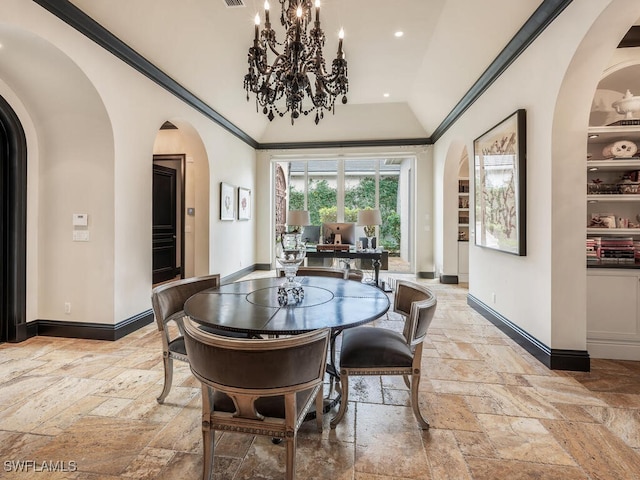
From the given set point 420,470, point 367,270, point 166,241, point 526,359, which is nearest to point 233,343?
point 420,470

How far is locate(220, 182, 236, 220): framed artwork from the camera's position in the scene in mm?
5668

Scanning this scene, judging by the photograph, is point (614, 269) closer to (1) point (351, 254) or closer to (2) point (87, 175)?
(1) point (351, 254)

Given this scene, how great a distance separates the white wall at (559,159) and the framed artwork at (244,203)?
4.99 m

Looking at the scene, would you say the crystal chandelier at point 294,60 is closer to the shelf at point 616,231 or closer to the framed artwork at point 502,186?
the framed artwork at point 502,186

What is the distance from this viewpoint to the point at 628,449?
1.74 m

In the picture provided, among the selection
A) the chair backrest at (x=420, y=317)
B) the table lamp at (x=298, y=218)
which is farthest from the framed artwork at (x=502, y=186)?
the table lamp at (x=298, y=218)

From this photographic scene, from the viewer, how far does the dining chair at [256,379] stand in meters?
1.19

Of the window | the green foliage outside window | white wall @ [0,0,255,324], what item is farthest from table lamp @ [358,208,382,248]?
white wall @ [0,0,255,324]

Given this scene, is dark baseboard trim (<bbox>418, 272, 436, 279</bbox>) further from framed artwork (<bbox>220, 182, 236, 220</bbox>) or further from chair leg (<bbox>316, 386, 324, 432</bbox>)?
chair leg (<bbox>316, 386, 324, 432</bbox>)

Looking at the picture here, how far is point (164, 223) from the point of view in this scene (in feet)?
20.2

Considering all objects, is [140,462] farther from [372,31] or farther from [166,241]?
[166,241]

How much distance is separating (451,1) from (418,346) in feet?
11.6

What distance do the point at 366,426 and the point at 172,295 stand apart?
1.55 metres

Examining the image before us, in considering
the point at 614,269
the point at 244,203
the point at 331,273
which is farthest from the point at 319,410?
the point at 244,203
